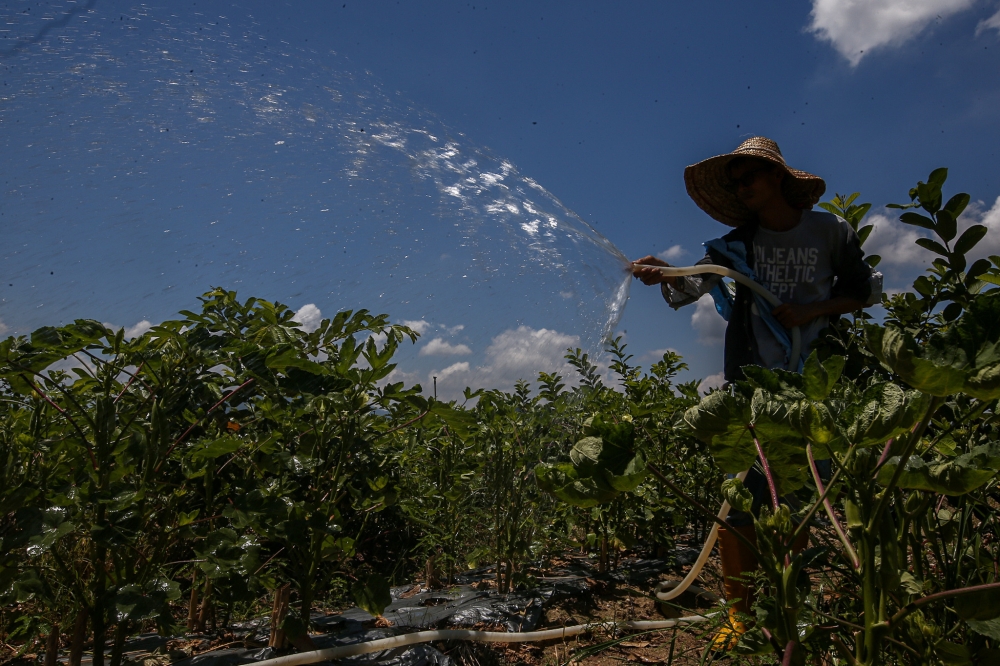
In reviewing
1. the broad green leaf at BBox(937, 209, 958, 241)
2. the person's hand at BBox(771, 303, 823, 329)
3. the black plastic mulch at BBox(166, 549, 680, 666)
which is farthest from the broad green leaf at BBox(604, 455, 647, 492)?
the person's hand at BBox(771, 303, 823, 329)

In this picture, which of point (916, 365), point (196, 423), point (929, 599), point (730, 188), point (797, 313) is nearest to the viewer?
point (916, 365)

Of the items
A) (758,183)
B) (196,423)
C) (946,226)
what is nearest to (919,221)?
(946,226)

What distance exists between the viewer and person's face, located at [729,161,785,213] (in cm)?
282

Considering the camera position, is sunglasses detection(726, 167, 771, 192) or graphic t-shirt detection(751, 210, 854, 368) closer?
graphic t-shirt detection(751, 210, 854, 368)

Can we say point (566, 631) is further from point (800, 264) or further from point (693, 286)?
point (800, 264)

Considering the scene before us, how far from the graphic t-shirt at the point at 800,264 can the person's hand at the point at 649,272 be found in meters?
0.45

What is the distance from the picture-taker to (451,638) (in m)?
2.02

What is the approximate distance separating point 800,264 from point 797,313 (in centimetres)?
31

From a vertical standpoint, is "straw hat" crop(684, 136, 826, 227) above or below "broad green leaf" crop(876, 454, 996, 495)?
above

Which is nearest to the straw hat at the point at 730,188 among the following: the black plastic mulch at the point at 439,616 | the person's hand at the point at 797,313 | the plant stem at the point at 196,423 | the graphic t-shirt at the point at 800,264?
the graphic t-shirt at the point at 800,264

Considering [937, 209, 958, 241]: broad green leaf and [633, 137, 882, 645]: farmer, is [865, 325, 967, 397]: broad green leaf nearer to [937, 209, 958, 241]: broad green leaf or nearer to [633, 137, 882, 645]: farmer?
[937, 209, 958, 241]: broad green leaf

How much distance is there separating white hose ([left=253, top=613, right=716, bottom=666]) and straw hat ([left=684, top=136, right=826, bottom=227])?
1.87 m

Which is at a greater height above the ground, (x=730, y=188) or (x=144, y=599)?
(x=730, y=188)

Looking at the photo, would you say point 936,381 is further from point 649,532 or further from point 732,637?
point 649,532
